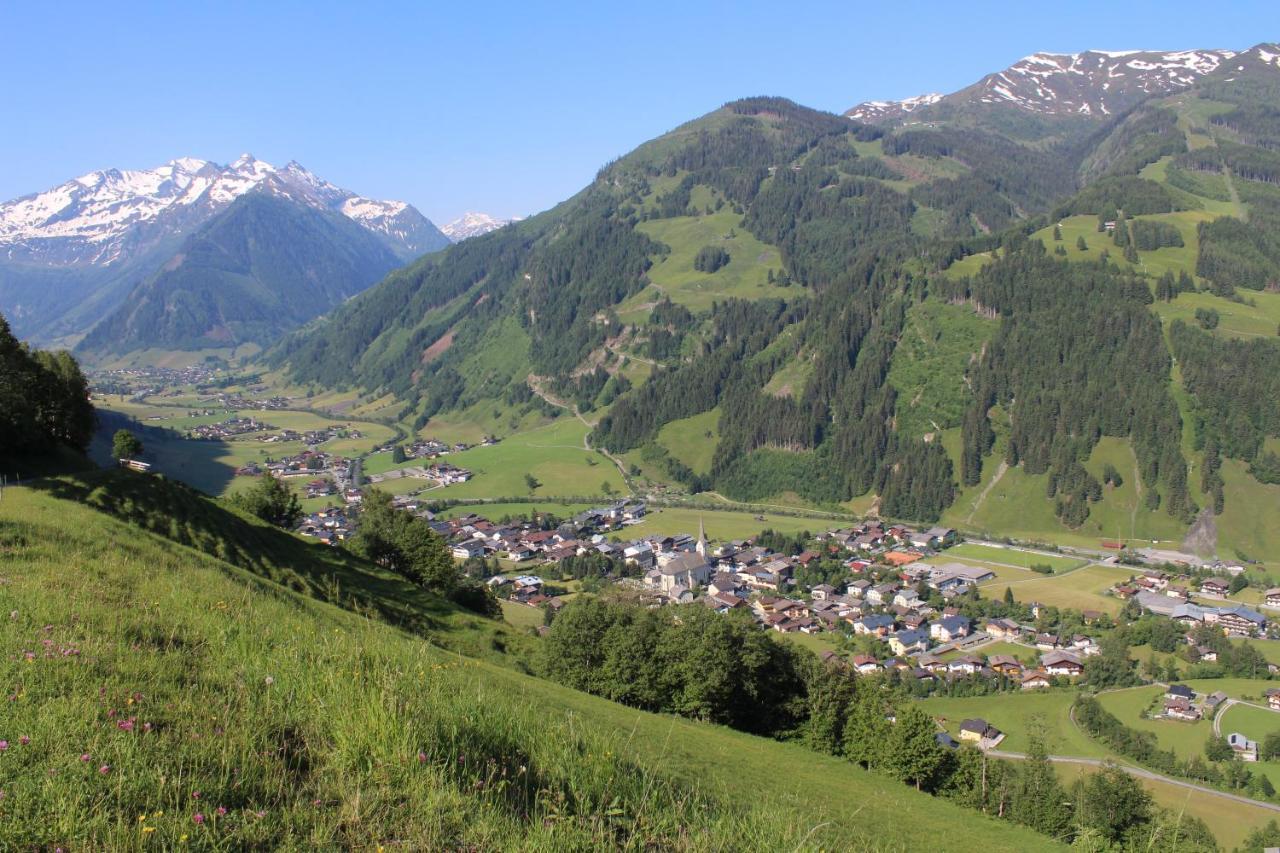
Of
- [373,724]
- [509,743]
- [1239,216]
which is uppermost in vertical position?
[1239,216]

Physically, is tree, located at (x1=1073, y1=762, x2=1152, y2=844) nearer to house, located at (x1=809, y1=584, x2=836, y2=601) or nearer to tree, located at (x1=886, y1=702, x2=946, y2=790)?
tree, located at (x1=886, y1=702, x2=946, y2=790)

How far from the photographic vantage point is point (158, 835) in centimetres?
404

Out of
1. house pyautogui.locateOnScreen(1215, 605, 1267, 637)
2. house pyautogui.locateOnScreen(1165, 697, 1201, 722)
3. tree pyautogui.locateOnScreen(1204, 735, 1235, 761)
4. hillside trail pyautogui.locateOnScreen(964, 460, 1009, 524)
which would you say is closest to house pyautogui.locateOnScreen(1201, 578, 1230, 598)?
house pyautogui.locateOnScreen(1215, 605, 1267, 637)

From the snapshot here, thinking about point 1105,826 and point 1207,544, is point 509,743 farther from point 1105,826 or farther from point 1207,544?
point 1207,544

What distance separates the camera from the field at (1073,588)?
76750 millimetres

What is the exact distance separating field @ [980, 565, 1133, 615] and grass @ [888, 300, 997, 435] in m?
47.8

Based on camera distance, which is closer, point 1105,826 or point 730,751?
point 730,751

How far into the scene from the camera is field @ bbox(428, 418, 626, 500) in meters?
132

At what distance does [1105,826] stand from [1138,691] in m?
37.8

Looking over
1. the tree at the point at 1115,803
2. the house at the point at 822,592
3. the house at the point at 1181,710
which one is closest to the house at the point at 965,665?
the house at the point at 1181,710

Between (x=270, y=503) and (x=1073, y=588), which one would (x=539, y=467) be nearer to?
(x=270, y=503)

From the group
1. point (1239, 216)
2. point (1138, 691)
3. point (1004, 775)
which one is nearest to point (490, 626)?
point (1004, 775)

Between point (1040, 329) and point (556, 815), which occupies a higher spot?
point (1040, 329)

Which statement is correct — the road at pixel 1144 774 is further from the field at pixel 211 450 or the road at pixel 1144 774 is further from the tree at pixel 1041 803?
the field at pixel 211 450
